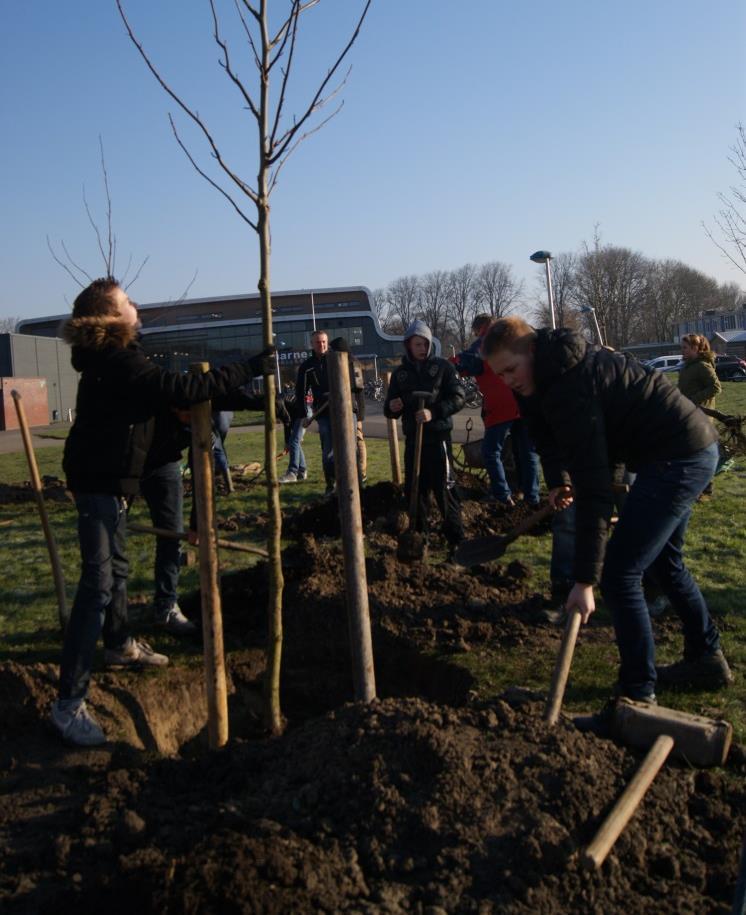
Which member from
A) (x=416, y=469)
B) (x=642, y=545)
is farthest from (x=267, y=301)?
(x=416, y=469)

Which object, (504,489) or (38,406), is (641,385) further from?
(38,406)

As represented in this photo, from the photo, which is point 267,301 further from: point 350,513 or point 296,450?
point 296,450

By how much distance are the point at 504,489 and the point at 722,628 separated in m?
3.95

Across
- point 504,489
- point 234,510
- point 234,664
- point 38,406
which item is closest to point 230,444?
point 234,510

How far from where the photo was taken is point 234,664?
4.62 m

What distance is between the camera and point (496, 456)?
8.40 metres

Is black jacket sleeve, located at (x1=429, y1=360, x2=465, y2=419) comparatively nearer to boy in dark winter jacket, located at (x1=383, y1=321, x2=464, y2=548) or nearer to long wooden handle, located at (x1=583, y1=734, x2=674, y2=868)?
boy in dark winter jacket, located at (x1=383, y1=321, x2=464, y2=548)

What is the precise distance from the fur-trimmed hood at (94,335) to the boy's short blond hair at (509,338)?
4.99 feet

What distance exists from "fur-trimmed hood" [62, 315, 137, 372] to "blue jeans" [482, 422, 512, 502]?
16.8 feet

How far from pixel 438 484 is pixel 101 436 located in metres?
3.61

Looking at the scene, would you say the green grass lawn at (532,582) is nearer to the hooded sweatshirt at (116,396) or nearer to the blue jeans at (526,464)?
the blue jeans at (526,464)

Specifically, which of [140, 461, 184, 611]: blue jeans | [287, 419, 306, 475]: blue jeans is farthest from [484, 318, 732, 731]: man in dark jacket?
[287, 419, 306, 475]: blue jeans

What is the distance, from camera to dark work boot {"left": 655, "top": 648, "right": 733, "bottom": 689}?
385cm

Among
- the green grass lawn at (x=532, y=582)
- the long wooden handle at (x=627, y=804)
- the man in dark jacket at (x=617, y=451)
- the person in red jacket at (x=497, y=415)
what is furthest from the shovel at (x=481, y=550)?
the person in red jacket at (x=497, y=415)
